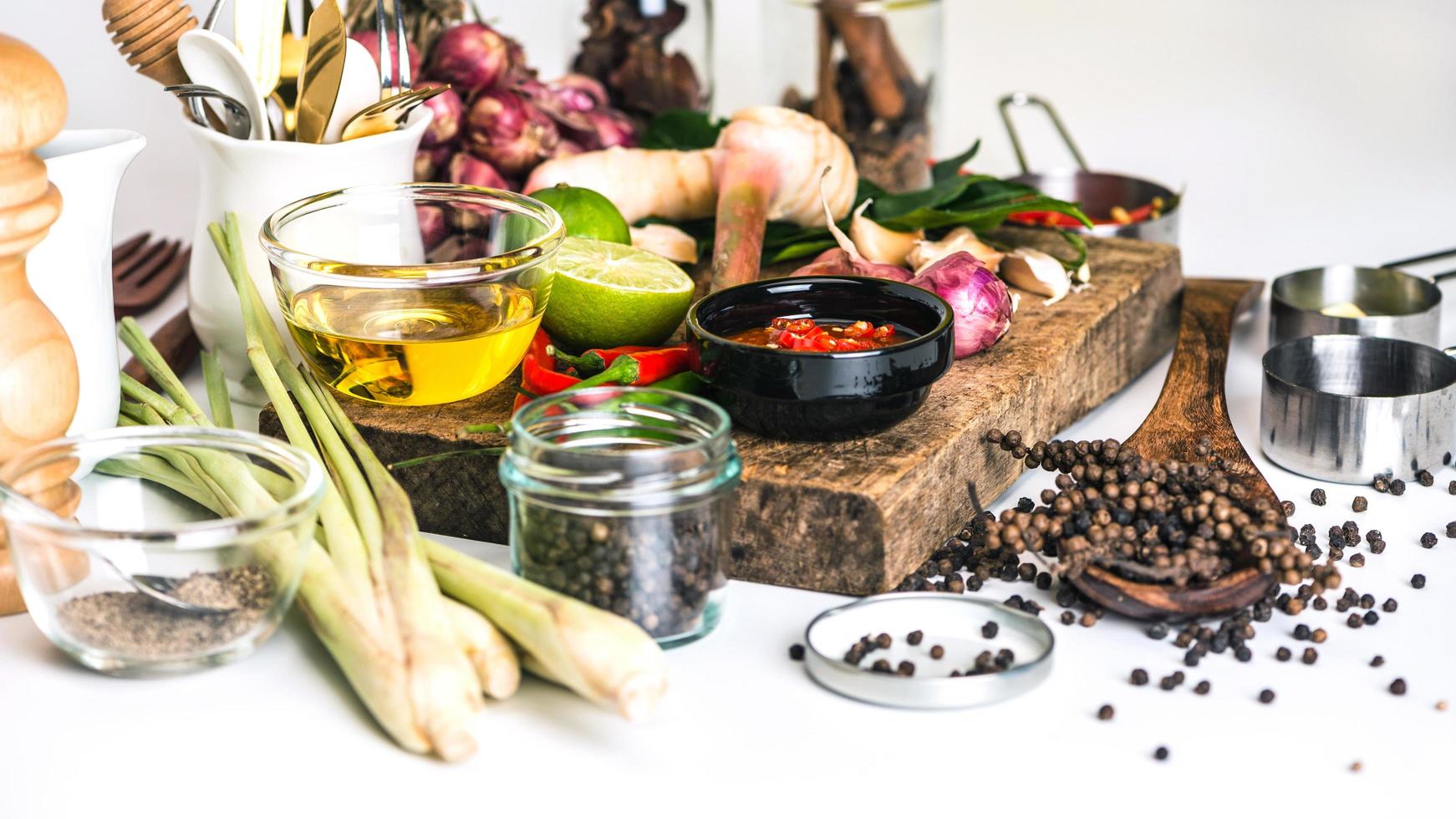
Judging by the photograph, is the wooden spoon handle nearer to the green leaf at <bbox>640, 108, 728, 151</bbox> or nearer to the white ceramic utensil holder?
the green leaf at <bbox>640, 108, 728, 151</bbox>

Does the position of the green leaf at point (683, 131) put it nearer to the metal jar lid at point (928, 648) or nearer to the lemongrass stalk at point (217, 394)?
the lemongrass stalk at point (217, 394)

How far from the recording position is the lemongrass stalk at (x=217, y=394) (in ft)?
5.40

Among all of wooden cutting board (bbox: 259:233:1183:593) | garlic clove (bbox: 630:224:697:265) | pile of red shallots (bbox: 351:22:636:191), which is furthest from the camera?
pile of red shallots (bbox: 351:22:636:191)

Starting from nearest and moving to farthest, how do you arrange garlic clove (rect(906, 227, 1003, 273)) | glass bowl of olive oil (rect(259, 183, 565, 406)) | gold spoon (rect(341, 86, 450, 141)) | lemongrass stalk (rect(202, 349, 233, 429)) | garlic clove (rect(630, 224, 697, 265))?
glass bowl of olive oil (rect(259, 183, 565, 406)) < lemongrass stalk (rect(202, 349, 233, 429)) < gold spoon (rect(341, 86, 450, 141)) < garlic clove (rect(906, 227, 1003, 273)) < garlic clove (rect(630, 224, 697, 265))

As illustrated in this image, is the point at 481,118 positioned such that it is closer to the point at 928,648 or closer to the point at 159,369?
the point at 159,369

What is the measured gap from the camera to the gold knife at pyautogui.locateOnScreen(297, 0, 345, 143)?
1.71 metres

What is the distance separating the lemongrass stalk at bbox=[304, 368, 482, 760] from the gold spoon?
0.57m

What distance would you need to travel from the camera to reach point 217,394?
1.67 meters

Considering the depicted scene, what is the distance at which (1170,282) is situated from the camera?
212 cm

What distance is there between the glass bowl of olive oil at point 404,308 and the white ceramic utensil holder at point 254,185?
0.06 meters

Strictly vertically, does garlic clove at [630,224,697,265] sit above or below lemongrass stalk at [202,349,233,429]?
→ above

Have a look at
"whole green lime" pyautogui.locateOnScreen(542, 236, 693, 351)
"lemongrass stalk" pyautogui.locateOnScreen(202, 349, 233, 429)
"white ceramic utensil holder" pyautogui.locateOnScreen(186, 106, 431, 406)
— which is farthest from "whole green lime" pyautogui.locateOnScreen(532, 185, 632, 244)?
"lemongrass stalk" pyautogui.locateOnScreen(202, 349, 233, 429)

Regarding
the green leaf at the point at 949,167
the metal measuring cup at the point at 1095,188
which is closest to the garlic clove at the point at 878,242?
the green leaf at the point at 949,167

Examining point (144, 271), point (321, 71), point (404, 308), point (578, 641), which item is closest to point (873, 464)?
point (578, 641)
